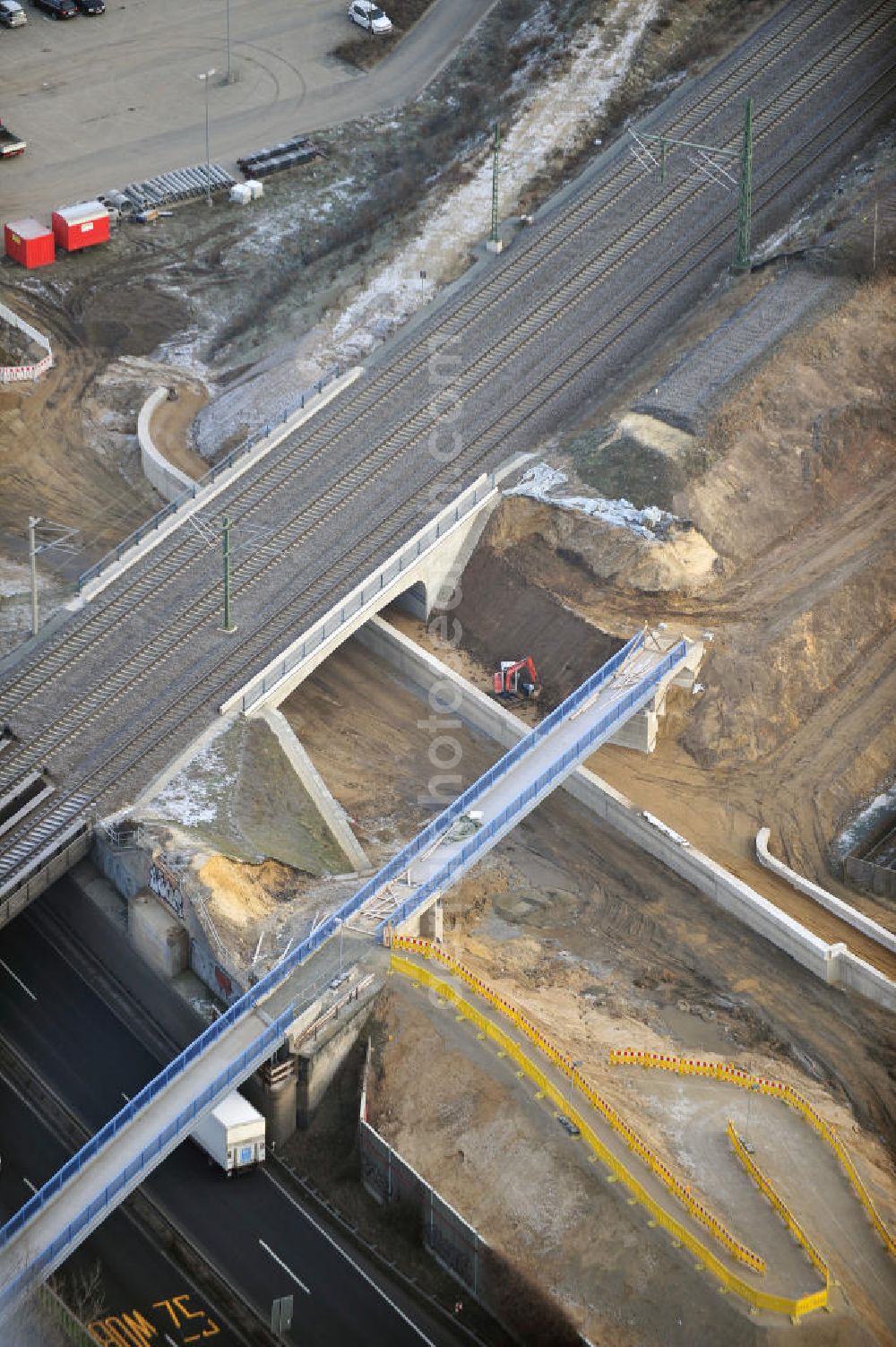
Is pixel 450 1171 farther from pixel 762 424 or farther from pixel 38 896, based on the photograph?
pixel 762 424

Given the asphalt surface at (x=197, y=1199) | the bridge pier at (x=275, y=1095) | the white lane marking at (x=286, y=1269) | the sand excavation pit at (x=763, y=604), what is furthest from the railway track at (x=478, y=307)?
the white lane marking at (x=286, y=1269)

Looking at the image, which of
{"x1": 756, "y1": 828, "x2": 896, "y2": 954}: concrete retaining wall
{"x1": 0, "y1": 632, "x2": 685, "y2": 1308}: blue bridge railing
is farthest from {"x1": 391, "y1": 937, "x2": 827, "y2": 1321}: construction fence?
{"x1": 756, "y1": 828, "x2": 896, "y2": 954}: concrete retaining wall

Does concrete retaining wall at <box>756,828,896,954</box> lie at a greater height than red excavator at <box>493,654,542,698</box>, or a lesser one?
lesser

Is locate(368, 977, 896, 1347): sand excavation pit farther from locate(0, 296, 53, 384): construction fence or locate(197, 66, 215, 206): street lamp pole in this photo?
locate(197, 66, 215, 206): street lamp pole

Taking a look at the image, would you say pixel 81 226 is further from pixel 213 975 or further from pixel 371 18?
pixel 213 975

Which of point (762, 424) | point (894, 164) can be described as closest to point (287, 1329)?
point (762, 424)

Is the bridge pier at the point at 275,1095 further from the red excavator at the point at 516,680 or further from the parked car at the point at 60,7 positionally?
the parked car at the point at 60,7
